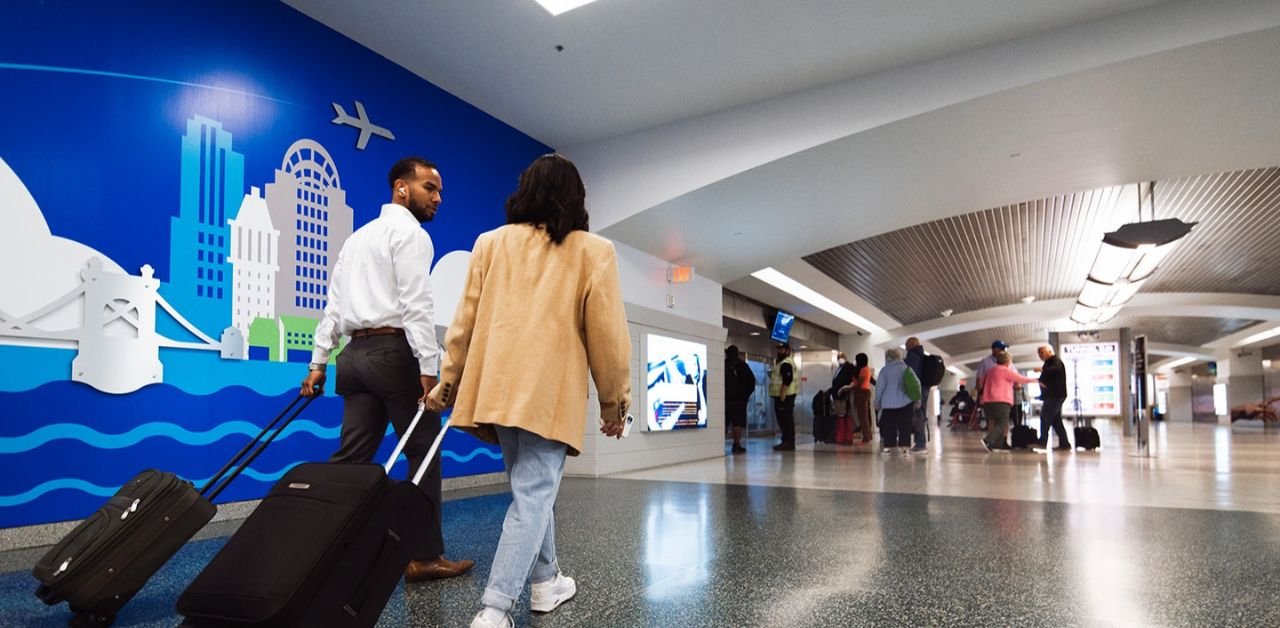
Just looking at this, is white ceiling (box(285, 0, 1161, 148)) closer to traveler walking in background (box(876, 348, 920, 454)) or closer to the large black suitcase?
traveler walking in background (box(876, 348, 920, 454))

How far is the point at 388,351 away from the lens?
2715mm

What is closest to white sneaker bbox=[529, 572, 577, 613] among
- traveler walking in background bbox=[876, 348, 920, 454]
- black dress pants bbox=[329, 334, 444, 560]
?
black dress pants bbox=[329, 334, 444, 560]

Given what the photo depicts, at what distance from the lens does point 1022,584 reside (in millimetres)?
2699

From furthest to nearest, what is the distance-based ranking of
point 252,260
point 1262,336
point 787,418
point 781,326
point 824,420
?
point 1262,336
point 781,326
point 824,420
point 787,418
point 252,260

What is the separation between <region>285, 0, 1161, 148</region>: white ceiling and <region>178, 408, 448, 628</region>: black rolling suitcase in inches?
159

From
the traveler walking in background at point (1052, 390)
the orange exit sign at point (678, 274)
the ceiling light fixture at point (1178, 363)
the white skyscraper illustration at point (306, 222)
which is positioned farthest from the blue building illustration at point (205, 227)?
the ceiling light fixture at point (1178, 363)

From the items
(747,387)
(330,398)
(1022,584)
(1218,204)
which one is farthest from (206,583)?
(1218,204)

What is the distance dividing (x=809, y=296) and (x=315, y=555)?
14372 millimetres

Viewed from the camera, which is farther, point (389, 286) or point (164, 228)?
point (164, 228)

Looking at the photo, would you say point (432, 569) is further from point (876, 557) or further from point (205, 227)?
point (205, 227)

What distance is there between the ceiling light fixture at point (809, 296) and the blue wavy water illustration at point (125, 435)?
8412 millimetres

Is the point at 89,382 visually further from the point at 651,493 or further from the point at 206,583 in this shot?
the point at 651,493

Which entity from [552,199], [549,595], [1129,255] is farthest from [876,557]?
[1129,255]

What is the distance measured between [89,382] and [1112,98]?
7.31 metres
